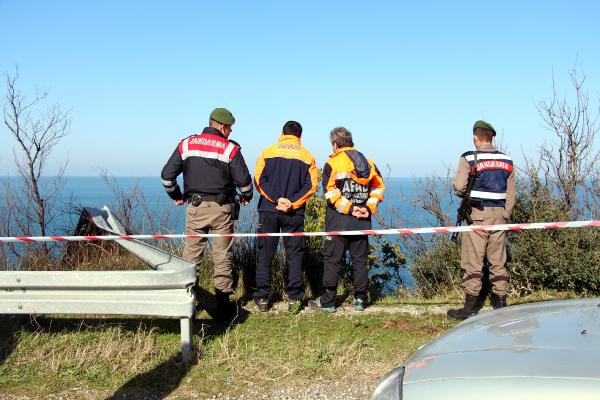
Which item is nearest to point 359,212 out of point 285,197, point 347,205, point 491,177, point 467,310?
point 347,205

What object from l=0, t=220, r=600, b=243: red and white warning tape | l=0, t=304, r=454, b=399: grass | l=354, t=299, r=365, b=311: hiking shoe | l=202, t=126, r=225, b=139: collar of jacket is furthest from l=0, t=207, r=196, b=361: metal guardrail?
l=354, t=299, r=365, b=311: hiking shoe

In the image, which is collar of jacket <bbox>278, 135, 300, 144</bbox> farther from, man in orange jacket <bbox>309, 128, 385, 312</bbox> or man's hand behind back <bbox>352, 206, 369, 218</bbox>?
man's hand behind back <bbox>352, 206, 369, 218</bbox>

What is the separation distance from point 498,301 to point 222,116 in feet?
11.6

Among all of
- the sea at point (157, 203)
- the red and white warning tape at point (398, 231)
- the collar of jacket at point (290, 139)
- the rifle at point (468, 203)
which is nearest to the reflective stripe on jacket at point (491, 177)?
the rifle at point (468, 203)

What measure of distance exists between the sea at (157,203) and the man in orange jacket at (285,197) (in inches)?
77.6

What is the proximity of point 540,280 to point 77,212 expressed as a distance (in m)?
6.18

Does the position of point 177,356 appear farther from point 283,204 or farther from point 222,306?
point 283,204

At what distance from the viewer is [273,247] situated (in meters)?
6.77

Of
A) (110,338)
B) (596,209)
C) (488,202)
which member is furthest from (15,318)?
(596,209)

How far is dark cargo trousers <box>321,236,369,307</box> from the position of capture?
6.66 m

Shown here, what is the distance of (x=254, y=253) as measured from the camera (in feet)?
24.6

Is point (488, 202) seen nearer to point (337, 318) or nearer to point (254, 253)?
point (337, 318)

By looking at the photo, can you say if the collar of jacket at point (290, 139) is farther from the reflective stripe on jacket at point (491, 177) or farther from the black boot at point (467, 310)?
the black boot at point (467, 310)

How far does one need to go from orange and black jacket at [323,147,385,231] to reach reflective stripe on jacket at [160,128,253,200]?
0.96m
